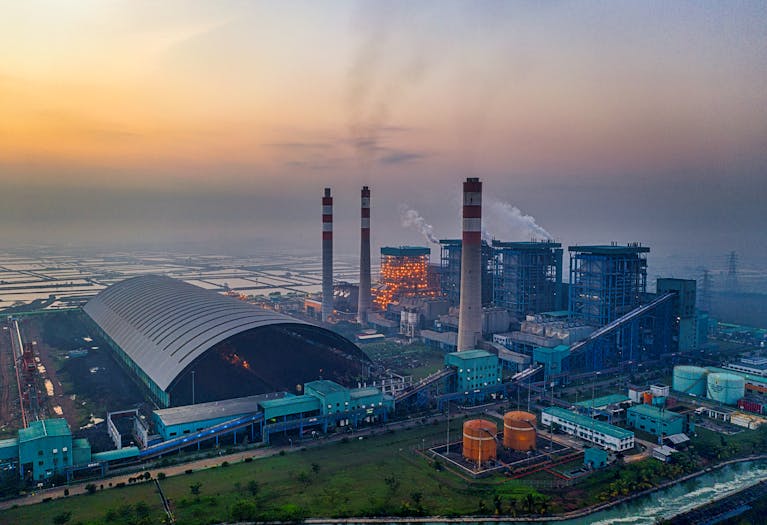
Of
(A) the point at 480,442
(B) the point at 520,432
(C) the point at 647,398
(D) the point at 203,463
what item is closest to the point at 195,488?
(D) the point at 203,463

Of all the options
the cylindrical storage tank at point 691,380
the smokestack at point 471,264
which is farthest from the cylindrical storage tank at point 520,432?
the smokestack at point 471,264

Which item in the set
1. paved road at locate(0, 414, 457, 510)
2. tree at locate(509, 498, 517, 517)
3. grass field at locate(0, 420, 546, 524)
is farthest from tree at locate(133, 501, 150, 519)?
tree at locate(509, 498, 517, 517)

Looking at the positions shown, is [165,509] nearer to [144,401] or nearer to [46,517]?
[46,517]

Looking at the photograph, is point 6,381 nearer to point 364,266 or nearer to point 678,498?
point 364,266

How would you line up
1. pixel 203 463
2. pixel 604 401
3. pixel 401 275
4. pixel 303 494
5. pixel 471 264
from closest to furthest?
pixel 303 494, pixel 203 463, pixel 604 401, pixel 471 264, pixel 401 275

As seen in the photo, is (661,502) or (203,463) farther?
(203,463)

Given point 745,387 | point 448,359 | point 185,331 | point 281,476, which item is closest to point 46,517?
point 281,476

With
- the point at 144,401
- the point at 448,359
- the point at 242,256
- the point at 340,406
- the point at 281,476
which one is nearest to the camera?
the point at 281,476
